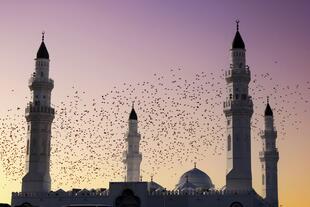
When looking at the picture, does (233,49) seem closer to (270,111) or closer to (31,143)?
(270,111)

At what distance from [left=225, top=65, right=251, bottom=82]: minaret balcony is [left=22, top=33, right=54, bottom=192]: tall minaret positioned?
22.9 metres

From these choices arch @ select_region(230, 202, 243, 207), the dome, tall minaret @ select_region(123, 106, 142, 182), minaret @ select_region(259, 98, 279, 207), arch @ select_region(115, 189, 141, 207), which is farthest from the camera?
tall minaret @ select_region(123, 106, 142, 182)

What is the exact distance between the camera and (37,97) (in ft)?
272

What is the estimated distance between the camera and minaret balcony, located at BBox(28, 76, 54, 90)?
271 ft

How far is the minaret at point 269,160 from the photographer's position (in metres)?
96.3

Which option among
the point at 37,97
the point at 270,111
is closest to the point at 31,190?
the point at 37,97

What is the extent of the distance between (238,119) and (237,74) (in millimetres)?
5577

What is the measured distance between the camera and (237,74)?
79.9 metres

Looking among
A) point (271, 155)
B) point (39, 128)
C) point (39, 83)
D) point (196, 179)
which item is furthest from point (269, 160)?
point (39, 83)

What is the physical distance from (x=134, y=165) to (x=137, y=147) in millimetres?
2864

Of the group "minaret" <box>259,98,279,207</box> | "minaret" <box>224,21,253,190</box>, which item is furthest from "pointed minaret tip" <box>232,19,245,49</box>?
"minaret" <box>259,98,279,207</box>

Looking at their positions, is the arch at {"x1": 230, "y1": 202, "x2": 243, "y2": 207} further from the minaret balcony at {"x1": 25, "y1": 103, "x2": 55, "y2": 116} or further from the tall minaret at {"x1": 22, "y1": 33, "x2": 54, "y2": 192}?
the minaret balcony at {"x1": 25, "y1": 103, "x2": 55, "y2": 116}

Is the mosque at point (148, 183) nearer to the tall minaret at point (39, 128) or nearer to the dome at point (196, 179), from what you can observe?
the tall minaret at point (39, 128)

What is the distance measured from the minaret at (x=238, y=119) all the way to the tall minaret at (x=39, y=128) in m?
22.7
